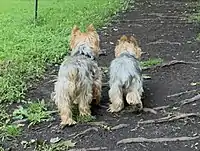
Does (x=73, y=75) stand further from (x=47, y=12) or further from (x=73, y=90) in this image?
(x=47, y=12)

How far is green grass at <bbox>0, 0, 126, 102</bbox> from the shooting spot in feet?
30.7

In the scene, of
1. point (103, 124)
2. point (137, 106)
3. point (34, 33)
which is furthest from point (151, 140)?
point (34, 33)

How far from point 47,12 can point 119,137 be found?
10313mm

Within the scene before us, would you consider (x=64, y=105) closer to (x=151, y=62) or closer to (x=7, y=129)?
(x=7, y=129)

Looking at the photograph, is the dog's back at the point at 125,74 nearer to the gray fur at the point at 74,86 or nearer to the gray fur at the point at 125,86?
the gray fur at the point at 125,86

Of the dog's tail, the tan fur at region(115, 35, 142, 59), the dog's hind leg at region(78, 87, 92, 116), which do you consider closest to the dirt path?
the dog's hind leg at region(78, 87, 92, 116)

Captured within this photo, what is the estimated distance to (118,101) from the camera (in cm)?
758

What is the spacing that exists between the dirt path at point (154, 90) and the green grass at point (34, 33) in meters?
0.47

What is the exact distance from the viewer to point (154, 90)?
8539mm

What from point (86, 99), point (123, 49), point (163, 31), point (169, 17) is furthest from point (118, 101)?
point (169, 17)

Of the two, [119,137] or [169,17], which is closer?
[119,137]

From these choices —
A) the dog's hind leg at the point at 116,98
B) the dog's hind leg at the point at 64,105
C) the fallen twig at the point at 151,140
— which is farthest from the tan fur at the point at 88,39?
the fallen twig at the point at 151,140

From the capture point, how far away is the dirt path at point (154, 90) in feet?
22.1

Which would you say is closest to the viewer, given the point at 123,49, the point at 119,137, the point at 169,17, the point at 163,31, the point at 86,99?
the point at 119,137
